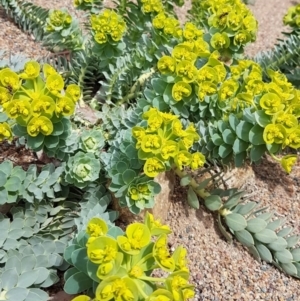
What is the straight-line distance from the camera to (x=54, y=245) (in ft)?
4.40

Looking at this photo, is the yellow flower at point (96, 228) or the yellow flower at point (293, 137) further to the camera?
the yellow flower at point (293, 137)

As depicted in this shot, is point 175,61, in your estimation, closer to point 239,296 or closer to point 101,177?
point 101,177

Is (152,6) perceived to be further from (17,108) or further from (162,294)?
(162,294)

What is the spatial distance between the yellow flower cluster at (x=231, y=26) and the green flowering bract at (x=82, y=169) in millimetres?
606

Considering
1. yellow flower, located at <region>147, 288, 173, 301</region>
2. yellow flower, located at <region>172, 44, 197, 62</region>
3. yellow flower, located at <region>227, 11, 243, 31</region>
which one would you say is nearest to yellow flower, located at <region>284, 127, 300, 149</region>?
yellow flower, located at <region>172, 44, 197, 62</region>

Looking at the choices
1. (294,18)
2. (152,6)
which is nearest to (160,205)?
(152,6)

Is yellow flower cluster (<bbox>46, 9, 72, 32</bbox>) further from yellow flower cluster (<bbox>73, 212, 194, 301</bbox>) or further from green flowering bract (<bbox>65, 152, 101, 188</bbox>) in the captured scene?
yellow flower cluster (<bbox>73, 212, 194, 301</bbox>)

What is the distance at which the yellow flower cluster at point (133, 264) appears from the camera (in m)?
0.98

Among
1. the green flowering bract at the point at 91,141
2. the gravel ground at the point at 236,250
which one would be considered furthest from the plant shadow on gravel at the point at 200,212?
the green flowering bract at the point at 91,141

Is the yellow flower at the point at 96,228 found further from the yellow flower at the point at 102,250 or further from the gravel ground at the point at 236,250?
the gravel ground at the point at 236,250

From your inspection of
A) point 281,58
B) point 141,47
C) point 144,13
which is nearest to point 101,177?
point 141,47

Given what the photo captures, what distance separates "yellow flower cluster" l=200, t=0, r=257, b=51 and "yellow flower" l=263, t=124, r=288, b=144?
426 mm

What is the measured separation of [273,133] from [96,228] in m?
0.58

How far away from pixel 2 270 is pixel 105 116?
25.6 inches
